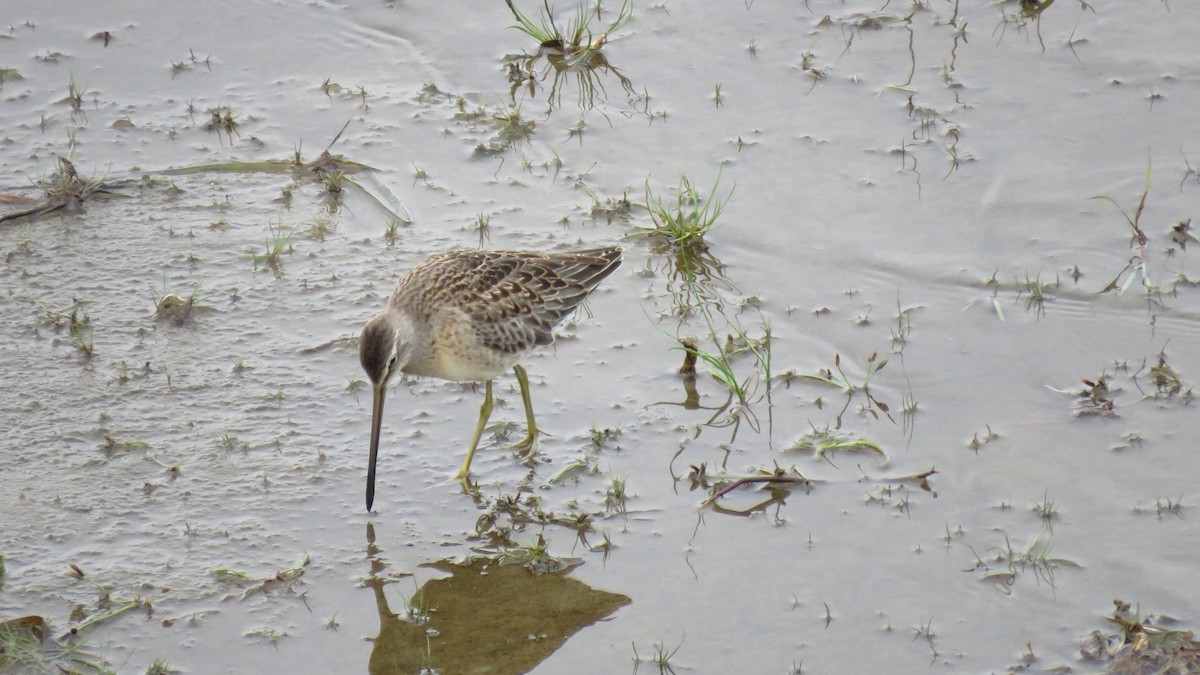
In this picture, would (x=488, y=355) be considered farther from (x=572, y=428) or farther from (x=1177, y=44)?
(x=1177, y=44)

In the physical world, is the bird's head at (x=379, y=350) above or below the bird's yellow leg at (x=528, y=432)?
above

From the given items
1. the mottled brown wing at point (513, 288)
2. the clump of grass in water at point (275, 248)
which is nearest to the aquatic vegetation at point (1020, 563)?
the mottled brown wing at point (513, 288)

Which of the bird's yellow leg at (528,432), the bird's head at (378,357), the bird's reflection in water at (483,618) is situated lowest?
the bird's reflection in water at (483,618)

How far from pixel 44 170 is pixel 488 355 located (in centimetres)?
342

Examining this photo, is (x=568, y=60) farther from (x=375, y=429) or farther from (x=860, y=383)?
(x=375, y=429)

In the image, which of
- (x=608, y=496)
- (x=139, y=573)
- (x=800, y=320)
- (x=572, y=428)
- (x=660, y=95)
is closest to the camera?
(x=139, y=573)

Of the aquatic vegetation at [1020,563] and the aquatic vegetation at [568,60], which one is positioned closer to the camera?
the aquatic vegetation at [1020,563]

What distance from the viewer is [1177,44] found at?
869 centimetres

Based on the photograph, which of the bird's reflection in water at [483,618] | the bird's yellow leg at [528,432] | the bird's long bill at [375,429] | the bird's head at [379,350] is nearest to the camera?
the bird's reflection in water at [483,618]

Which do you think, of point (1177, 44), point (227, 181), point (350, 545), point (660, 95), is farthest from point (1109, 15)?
point (350, 545)

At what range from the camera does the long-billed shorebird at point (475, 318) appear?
594 cm

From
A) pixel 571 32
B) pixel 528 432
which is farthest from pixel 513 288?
pixel 571 32

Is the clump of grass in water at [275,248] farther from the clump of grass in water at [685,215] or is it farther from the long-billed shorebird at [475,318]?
the clump of grass in water at [685,215]

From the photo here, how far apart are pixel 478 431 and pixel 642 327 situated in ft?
3.98
